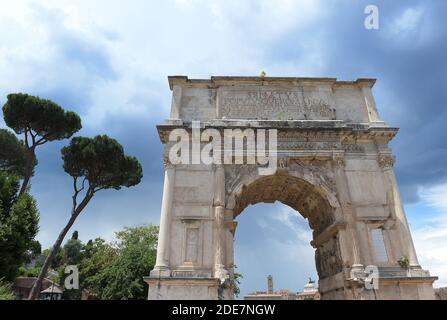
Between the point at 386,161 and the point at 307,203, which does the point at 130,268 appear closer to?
the point at 307,203

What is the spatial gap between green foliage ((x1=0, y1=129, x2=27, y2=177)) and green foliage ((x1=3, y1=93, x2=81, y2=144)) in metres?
0.80

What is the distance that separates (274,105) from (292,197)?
4.33 metres

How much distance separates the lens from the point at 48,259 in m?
20.2

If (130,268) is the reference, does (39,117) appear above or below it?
above

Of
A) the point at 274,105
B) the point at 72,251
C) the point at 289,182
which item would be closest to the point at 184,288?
the point at 289,182

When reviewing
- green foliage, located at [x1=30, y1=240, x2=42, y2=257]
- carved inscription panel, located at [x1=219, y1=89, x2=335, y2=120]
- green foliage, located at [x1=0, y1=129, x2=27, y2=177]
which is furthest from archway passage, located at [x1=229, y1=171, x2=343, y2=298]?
green foliage, located at [x1=0, y1=129, x2=27, y2=177]

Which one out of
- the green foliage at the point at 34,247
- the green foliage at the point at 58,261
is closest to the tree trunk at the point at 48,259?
the green foliage at the point at 34,247

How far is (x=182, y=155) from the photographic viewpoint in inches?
519

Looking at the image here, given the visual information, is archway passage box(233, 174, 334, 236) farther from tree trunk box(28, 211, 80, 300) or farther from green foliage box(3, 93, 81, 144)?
green foliage box(3, 93, 81, 144)

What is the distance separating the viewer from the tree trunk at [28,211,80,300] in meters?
19.4

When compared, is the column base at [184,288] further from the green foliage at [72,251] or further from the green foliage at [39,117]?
the green foliage at [72,251]

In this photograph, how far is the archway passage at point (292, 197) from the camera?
13188 mm

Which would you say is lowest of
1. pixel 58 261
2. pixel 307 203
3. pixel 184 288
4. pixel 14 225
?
pixel 184 288
